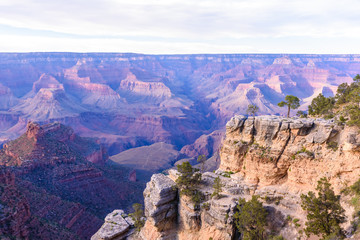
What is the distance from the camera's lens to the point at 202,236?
3256 centimetres

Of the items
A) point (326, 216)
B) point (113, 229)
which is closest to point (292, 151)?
point (326, 216)

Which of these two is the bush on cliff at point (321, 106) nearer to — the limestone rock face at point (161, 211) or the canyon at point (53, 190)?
the limestone rock face at point (161, 211)

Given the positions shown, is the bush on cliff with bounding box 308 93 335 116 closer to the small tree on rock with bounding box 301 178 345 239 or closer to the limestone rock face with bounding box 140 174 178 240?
the small tree on rock with bounding box 301 178 345 239

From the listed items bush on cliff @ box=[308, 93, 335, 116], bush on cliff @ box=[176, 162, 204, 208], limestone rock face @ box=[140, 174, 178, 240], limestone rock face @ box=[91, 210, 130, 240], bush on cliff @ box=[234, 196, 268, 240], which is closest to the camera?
bush on cliff @ box=[234, 196, 268, 240]

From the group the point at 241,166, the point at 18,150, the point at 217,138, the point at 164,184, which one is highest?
the point at 241,166

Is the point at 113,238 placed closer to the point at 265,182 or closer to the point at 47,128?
the point at 265,182

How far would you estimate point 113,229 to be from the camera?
131 feet

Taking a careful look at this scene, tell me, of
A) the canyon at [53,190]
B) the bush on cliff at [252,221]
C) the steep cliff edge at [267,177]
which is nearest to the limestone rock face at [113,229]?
the steep cliff edge at [267,177]

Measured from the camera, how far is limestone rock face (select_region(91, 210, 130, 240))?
1521 inches

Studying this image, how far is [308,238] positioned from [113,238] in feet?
90.8

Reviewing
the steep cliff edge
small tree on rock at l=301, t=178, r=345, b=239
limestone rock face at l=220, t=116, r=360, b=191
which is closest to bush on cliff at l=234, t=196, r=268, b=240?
the steep cliff edge

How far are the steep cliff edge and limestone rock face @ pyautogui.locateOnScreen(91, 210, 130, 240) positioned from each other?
43.0 inches

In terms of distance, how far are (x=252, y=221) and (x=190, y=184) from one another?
422 inches

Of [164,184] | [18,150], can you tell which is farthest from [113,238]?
[18,150]
